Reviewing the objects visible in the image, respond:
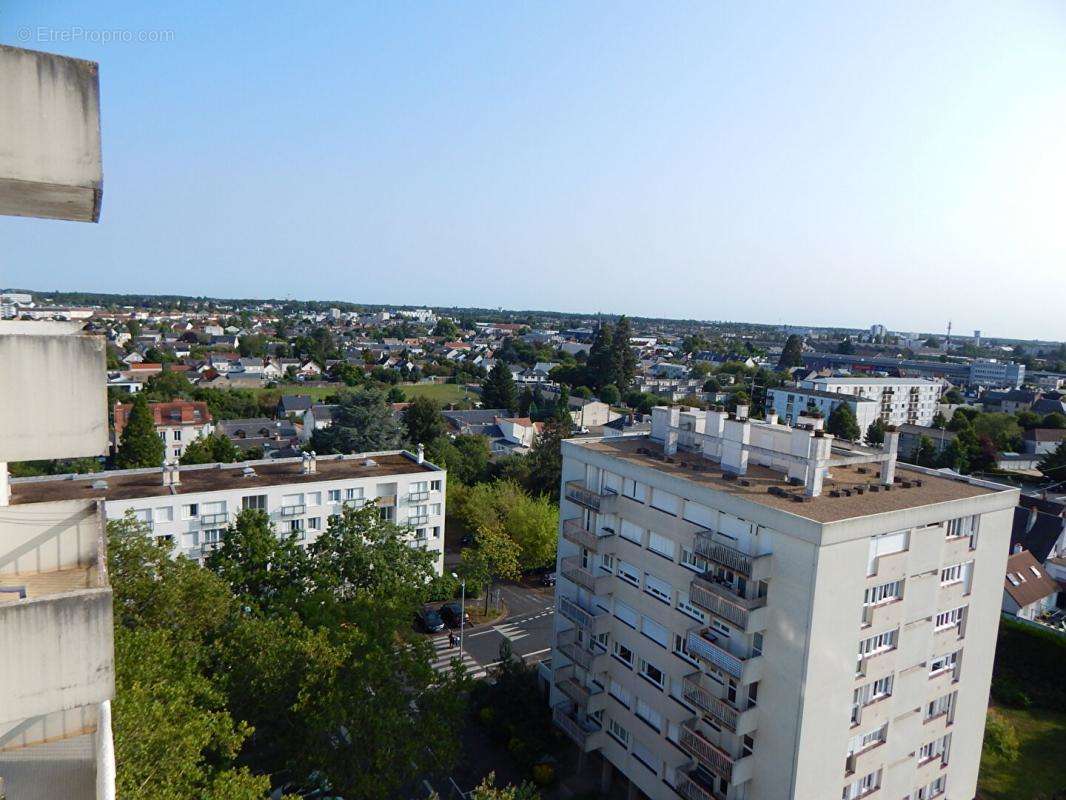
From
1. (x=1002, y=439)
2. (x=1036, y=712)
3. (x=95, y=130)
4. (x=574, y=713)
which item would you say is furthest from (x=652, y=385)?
(x=95, y=130)

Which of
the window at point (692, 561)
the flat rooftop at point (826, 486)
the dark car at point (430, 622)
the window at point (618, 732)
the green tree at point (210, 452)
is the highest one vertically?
the flat rooftop at point (826, 486)

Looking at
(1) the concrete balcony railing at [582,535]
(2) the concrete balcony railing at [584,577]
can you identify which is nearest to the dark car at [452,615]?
(2) the concrete balcony railing at [584,577]

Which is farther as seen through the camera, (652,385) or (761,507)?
(652,385)

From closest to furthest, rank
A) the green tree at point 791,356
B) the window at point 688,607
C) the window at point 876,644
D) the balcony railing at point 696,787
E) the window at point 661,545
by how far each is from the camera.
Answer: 1. the window at point 876,644
2. the balcony railing at point 696,787
3. the window at point 688,607
4. the window at point 661,545
5. the green tree at point 791,356

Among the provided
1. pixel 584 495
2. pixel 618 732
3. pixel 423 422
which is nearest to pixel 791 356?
pixel 423 422

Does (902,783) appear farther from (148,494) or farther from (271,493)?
(148,494)

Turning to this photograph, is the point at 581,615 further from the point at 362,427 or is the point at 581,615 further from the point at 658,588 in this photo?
the point at 362,427

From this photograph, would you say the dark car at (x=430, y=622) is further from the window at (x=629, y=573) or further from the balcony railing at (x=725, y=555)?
the balcony railing at (x=725, y=555)
